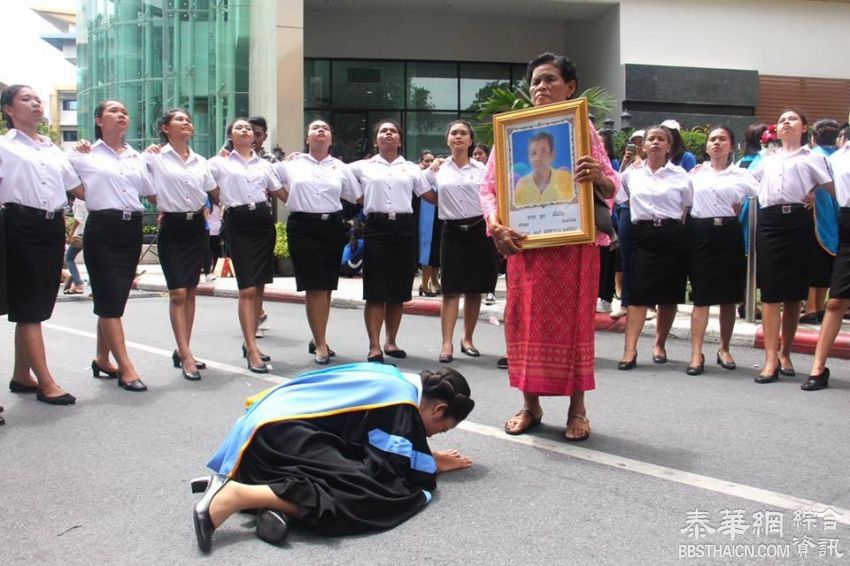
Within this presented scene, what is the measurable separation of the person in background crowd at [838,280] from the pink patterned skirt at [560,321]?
2.50m

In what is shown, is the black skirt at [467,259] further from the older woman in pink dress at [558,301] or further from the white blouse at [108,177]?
the white blouse at [108,177]

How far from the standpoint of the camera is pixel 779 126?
20.9 feet

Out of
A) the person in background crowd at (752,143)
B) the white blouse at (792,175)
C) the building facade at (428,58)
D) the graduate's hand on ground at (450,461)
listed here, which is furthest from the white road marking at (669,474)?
the building facade at (428,58)

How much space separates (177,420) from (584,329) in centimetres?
263

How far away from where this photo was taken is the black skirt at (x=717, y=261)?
6.90 m

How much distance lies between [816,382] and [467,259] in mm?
2974

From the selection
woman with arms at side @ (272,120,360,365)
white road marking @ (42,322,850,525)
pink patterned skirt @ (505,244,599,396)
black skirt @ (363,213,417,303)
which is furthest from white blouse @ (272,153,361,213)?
pink patterned skirt @ (505,244,599,396)

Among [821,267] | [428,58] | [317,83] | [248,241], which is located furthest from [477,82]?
[248,241]

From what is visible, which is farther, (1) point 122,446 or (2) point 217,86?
(2) point 217,86

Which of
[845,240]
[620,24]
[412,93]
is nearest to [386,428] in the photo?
[845,240]

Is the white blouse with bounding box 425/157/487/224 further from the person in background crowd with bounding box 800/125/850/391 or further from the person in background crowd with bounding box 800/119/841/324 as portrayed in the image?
the person in background crowd with bounding box 800/119/841/324

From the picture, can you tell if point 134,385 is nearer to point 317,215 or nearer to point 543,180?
point 317,215

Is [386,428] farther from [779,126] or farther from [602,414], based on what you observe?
[779,126]

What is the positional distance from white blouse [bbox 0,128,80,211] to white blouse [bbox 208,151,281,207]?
1430 millimetres
